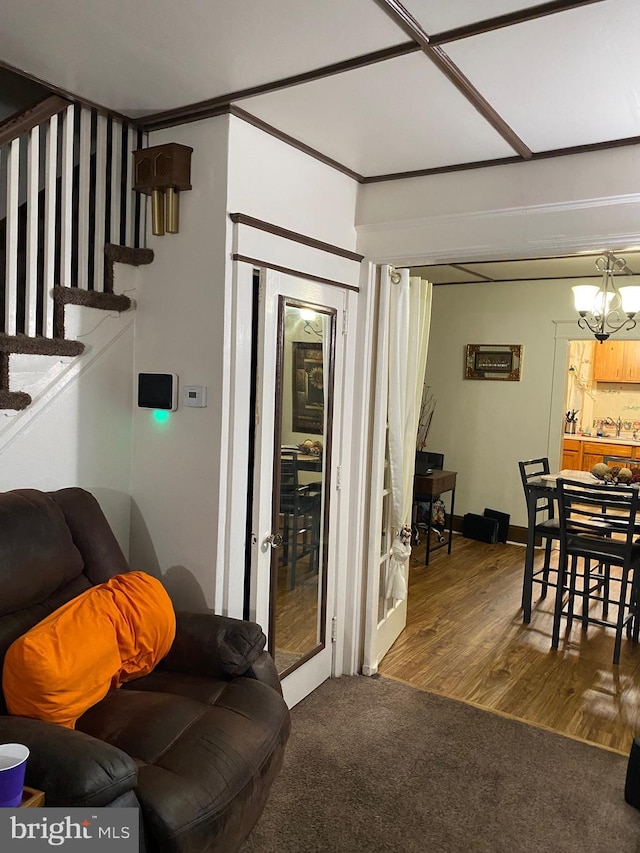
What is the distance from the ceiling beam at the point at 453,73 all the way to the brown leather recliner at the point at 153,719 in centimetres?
188

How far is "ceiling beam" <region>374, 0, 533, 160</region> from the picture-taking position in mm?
1843

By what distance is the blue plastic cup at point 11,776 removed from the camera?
4.87 feet

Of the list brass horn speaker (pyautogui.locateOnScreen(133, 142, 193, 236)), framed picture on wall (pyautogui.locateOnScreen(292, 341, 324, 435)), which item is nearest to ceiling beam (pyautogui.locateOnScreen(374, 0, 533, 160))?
brass horn speaker (pyautogui.locateOnScreen(133, 142, 193, 236))

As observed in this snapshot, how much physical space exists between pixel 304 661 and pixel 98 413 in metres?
1.50

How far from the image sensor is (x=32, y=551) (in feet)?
7.33

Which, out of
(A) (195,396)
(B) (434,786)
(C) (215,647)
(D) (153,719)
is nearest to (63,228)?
(A) (195,396)

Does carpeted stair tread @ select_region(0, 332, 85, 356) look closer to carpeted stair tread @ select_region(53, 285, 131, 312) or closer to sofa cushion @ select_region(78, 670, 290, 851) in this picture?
carpeted stair tread @ select_region(53, 285, 131, 312)

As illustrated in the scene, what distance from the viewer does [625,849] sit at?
2.34 meters

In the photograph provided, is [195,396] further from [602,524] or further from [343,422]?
[602,524]

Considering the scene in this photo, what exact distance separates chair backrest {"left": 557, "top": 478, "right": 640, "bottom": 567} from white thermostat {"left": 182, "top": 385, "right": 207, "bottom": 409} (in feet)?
7.64

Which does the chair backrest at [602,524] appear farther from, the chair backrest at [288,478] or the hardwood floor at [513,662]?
the chair backrest at [288,478]

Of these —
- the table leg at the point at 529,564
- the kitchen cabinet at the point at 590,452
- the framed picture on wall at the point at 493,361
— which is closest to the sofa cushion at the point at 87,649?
the table leg at the point at 529,564

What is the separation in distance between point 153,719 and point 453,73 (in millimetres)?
2202

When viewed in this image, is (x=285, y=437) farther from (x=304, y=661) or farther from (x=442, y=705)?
(x=442, y=705)
